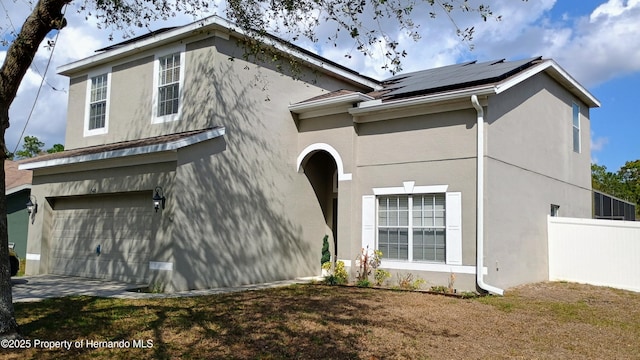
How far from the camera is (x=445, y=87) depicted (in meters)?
12.6

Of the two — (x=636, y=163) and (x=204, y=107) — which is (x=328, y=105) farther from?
(x=636, y=163)

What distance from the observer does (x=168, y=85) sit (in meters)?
14.1

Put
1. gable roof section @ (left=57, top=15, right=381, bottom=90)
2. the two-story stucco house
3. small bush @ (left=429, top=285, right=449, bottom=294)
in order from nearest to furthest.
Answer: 1. small bush @ (left=429, top=285, right=449, bottom=294)
2. the two-story stucco house
3. gable roof section @ (left=57, top=15, right=381, bottom=90)

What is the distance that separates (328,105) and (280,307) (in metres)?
6.46

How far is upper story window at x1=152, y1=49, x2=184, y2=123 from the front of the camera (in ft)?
45.3

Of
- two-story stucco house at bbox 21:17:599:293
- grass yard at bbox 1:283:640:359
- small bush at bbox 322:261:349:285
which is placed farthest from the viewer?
small bush at bbox 322:261:349:285

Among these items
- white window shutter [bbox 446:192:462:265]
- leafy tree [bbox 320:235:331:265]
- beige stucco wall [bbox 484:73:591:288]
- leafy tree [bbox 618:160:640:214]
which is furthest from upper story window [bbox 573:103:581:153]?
leafy tree [bbox 618:160:640:214]

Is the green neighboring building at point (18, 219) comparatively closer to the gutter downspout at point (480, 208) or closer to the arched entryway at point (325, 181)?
the arched entryway at point (325, 181)

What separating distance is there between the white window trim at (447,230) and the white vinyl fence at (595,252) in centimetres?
428

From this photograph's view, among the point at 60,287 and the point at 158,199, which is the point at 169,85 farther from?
the point at 60,287

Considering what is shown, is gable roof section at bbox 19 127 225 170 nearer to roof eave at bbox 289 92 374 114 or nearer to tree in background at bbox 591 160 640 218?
roof eave at bbox 289 92 374 114

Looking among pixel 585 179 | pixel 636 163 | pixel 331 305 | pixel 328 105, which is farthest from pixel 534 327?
pixel 636 163

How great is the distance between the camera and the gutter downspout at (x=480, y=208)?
11738mm

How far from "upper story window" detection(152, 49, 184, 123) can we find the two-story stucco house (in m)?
0.05
